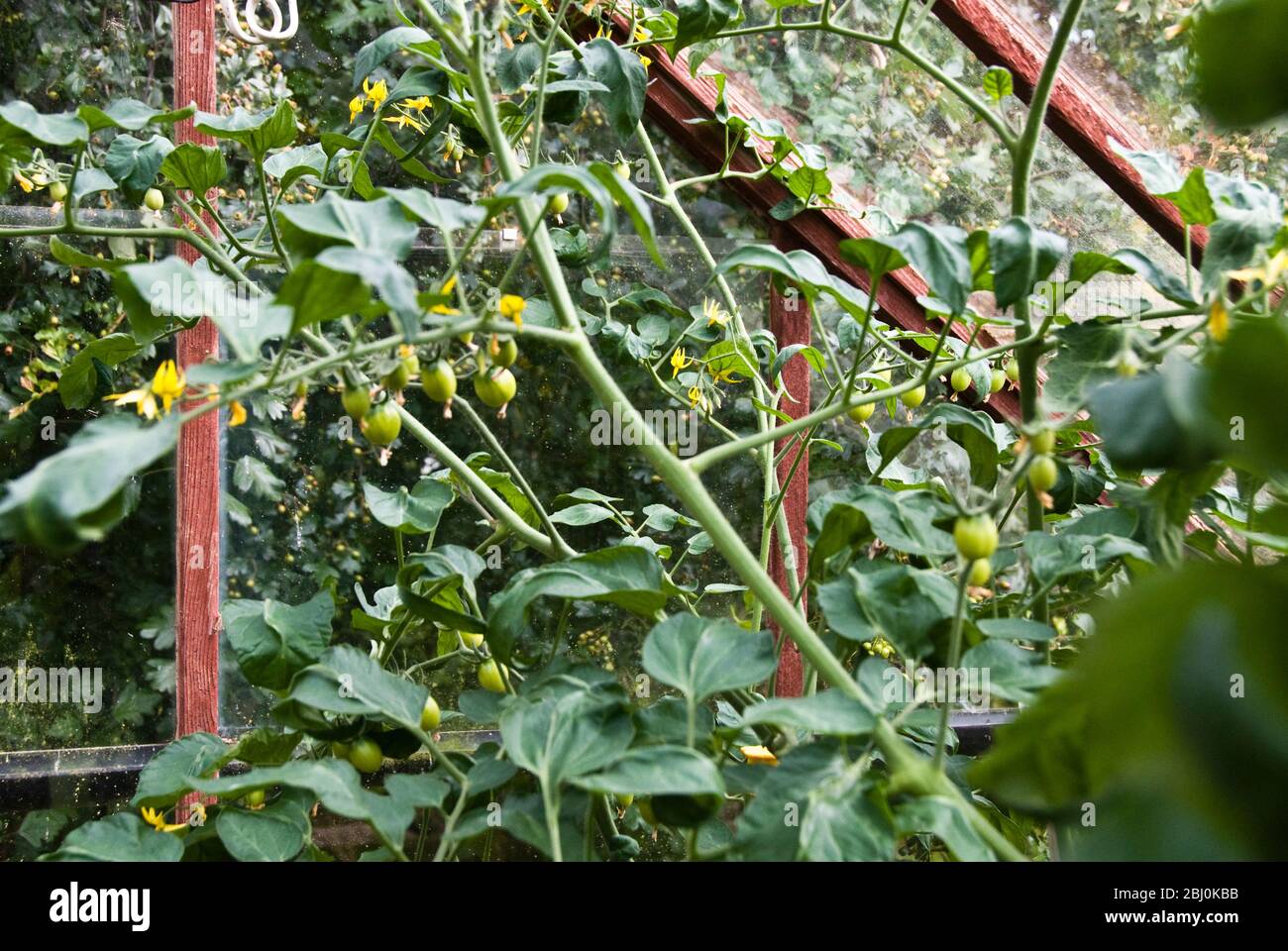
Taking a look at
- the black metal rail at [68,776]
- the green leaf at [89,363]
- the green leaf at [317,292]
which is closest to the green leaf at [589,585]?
the green leaf at [317,292]

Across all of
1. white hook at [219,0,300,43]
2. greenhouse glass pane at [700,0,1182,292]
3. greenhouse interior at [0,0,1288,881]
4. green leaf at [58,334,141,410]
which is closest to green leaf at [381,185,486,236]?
greenhouse interior at [0,0,1288,881]

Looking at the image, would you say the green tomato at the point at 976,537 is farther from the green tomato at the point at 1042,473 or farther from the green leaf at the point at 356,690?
the green leaf at the point at 356,690

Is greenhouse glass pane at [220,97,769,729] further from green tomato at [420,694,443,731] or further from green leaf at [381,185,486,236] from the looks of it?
green leaf at [381,185,486,236]

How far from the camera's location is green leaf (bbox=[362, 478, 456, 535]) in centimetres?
83

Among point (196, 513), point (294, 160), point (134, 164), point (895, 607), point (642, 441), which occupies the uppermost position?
point (294, 160)

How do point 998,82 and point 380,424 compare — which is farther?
point 998,82

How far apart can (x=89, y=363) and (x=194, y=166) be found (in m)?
0.33

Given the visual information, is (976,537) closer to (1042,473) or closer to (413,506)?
(1042,473)

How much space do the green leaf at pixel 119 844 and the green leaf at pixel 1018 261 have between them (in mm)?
589

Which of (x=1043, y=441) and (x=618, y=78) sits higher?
(x=618, y=78)

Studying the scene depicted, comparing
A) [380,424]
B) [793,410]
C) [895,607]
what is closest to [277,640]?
[380,424]

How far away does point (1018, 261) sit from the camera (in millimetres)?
566

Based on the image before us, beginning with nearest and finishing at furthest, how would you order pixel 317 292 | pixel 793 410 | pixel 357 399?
pixel 317 292 → pixel 357 399 → pixel 793 410

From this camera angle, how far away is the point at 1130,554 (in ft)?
1.95
